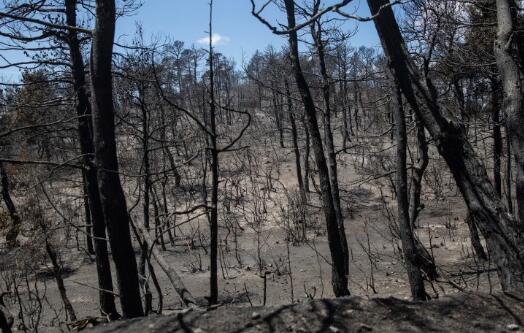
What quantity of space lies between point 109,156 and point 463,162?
8.62ft

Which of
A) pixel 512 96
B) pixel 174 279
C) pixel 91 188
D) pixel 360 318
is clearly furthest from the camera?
pixel 91 188

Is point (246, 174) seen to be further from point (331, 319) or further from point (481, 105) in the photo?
point (331, 319)

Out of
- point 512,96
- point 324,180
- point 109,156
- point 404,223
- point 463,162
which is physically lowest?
point 404,223

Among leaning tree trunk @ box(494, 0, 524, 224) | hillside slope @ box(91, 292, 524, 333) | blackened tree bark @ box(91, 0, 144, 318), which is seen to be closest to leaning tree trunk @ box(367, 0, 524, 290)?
hillside slope @ box(91, 292, 524, 333)

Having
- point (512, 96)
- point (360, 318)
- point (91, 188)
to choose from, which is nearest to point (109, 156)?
point (360, 318)

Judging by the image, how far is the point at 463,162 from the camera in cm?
353

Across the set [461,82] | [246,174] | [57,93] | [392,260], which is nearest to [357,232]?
[392,260]

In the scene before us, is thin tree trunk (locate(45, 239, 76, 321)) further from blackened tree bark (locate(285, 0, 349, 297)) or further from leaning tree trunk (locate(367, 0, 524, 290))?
leaning tree trunk (locate(367, 0, 524, 290))

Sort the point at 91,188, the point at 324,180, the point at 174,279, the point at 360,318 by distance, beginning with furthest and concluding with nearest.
A: the point at 324,180, the point at 91,188, the point at 174,279, the point at 360,318

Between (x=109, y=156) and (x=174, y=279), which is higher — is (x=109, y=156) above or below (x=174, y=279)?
above

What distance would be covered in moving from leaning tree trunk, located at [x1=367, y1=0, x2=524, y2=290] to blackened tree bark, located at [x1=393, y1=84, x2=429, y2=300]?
3198 millimetres

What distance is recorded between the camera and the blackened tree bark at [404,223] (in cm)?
726

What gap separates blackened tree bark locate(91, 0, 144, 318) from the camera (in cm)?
350

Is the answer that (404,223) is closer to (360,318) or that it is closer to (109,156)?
(360,318)
